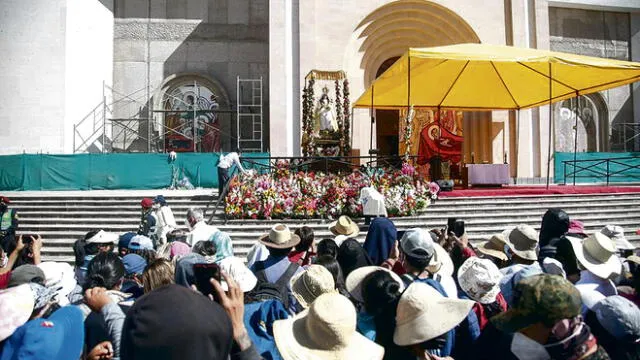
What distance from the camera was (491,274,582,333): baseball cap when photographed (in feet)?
6.64

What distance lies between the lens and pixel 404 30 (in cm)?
1980

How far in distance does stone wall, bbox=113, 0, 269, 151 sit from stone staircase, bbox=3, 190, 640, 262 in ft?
27.1

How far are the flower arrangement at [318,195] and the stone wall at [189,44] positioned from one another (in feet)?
31.7

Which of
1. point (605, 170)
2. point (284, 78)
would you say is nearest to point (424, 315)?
point (284, 78)

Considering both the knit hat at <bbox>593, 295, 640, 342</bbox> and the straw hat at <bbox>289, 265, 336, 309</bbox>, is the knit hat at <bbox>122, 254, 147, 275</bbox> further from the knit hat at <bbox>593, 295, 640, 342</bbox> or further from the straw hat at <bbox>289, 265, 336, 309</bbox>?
the knit hat at <bbox>593, 295, 640, 342</bbox>

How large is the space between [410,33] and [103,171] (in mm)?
13170

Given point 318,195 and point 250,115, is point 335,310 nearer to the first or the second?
point 318,195

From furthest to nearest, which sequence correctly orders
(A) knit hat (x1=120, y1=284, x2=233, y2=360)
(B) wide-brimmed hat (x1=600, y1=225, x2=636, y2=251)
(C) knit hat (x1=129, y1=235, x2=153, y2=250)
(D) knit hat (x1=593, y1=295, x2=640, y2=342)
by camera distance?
1. (C) knit hat (x1=129, y1=235, x2=153, y2=250)
2. (B) wide-brimmed hat (x1=600, y1=225, x2=636, y2=251)
3. (D) knit hat (x1=593, y1=295, x2=640, y2=342)
4. (A) knit hat (x1=120, y1=284, x2=233, y2=360)

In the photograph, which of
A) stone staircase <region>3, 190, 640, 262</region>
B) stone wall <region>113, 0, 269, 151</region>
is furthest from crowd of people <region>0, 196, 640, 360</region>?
stone wall <region>113, 0, 269, 151</region>

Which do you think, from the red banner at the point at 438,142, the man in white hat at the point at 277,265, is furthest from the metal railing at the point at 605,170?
the man in white hat at the point at 277,265

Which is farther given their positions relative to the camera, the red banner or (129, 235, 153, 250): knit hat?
the red banner

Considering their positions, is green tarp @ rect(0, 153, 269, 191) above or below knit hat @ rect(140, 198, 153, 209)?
above

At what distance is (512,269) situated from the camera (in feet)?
12.8

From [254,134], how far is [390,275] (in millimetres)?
18859
